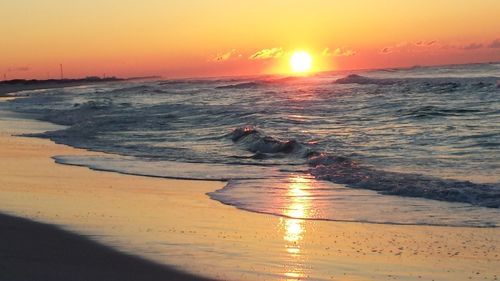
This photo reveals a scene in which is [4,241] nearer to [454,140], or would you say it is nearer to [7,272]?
[7,272]

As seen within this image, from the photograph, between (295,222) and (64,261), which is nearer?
(64,261)

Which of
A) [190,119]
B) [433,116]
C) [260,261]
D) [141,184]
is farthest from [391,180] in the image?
[190,119]

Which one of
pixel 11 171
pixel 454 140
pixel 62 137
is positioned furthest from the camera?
pixel 62 137

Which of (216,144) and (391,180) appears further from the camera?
(216,144)

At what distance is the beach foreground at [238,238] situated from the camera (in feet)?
19.0

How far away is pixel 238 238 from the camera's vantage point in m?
Result: 6.99

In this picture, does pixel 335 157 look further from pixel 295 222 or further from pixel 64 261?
pixel 64 261

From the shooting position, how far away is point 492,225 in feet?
25.1

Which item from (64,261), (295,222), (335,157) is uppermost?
(64,261)

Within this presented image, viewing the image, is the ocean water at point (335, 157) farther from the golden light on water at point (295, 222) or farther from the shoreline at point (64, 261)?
the shoreline at point (64, 261)

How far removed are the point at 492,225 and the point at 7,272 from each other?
17.0 ft

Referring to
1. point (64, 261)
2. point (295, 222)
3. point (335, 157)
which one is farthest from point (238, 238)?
point (335, 157)

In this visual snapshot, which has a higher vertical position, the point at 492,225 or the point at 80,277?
the point at 80,277

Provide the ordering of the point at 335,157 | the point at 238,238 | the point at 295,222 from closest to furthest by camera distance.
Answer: the point at 238,238 → the point at 295,222 → the point at 335,157
